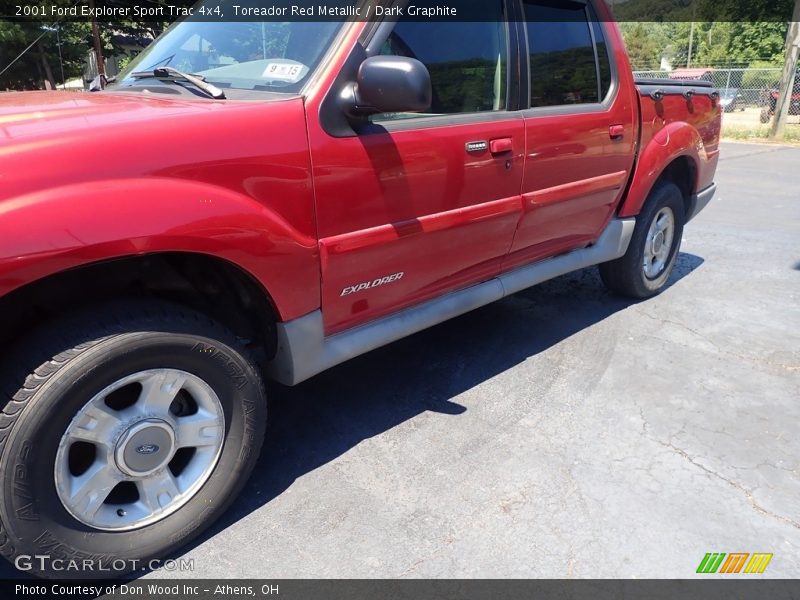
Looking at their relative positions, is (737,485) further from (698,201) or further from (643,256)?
(698,201)

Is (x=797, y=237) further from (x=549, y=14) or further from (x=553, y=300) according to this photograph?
(x=549, y=14)

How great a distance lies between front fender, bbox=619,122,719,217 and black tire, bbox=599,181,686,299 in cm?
12

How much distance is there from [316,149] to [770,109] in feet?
82.3

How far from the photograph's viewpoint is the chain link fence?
72.6ft

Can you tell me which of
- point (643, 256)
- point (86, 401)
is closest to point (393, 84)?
point (86, 401)

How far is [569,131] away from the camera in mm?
3209

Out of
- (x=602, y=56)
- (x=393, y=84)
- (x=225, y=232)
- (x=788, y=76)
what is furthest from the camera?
(x=788, y=76)

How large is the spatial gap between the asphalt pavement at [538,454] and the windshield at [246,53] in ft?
5.16

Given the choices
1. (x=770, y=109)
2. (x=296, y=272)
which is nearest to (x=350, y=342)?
(x=296, y=272)

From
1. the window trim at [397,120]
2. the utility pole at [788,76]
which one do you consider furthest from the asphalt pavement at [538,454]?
the utility pole at [788,76]

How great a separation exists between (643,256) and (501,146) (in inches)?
76.3

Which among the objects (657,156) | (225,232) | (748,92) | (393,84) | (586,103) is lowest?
(748,92)

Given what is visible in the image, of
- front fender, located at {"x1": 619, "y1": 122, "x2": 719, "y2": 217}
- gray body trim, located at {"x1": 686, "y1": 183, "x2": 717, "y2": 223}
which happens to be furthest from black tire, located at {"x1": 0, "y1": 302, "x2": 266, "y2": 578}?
gray body trim, located at {"x1": 686, "y1": 183, "x2": 717, "y2": 223}

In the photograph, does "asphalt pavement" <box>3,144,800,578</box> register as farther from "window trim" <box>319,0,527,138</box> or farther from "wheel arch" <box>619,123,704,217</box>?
"window trim" <box>319,0,527,138</box>
